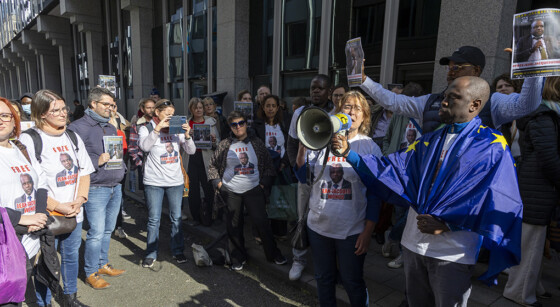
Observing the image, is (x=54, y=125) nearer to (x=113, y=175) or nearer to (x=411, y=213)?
(x=113, y=175)

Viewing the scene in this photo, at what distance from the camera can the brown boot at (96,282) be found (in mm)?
3541

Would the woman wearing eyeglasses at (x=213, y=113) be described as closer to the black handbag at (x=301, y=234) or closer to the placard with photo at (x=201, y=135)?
the placard with photo at (x=201, y=135)

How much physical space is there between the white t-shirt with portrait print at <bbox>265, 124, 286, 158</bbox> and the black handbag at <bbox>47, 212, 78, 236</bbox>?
2376 mm

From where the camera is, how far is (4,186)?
2098 millimetres

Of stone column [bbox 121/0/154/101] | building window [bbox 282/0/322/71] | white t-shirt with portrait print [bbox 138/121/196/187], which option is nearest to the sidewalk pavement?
white t-shirt with portrait print [bbox 138/121/196/187]

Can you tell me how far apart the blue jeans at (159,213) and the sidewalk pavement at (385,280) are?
3.15ft

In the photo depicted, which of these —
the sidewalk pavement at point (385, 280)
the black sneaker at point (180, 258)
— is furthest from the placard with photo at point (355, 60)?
the black sneaker at point (180, 258)

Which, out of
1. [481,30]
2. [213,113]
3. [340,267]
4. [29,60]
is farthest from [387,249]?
[29,60]

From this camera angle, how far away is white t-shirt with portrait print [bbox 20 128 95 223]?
8.91 ft

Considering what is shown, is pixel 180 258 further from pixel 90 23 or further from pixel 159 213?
pixel 90 23

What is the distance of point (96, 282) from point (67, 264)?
2.05ft

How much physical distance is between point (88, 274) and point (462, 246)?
12.2 ft

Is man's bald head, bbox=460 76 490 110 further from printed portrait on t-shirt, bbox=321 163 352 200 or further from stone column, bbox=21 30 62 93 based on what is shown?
stone column, bbox=21 30 62 93

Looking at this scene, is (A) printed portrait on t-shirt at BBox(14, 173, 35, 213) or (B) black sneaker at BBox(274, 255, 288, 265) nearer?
(A) printed portrait on t-shirt at BBox(14, 173, 35, 213)
